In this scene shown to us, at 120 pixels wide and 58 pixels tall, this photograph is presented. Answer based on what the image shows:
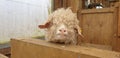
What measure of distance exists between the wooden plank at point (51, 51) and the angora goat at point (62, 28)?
0.04 metres

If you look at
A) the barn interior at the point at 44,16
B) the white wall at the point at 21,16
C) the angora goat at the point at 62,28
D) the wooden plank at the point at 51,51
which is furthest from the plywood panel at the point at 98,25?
the wooden plank at the point at 51,51

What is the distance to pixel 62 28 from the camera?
0.69 m

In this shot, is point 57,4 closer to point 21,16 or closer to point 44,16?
point 44,16

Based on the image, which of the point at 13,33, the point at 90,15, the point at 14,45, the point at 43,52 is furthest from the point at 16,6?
the point at 43,52

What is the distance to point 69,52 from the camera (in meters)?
0.55

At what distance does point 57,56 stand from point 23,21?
3.55ft

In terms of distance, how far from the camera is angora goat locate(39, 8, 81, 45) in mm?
688

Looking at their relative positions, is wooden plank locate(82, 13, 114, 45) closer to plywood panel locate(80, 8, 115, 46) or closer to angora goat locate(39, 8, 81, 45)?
plywood panel locate(80, 8, 115, 46)

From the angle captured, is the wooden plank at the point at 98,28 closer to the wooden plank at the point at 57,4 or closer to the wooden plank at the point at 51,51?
the wooden plank at the point at 57,4

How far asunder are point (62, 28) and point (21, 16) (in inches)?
38.4

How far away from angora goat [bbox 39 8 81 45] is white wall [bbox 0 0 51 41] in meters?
0.82

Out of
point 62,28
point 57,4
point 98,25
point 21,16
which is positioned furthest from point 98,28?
point 62,28

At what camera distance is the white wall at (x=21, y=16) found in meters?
1.48

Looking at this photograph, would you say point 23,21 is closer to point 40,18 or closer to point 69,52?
point 40,18
